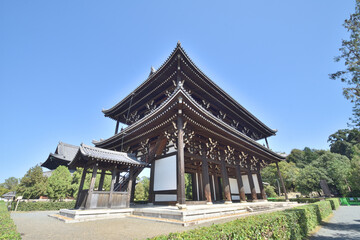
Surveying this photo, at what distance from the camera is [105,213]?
8.39 meters

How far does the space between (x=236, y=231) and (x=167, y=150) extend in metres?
7.72

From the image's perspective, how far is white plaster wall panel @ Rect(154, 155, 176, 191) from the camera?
9672mm

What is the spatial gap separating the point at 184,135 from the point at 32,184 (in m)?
19.4

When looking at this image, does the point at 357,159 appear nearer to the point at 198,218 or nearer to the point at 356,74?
the point at 356,74

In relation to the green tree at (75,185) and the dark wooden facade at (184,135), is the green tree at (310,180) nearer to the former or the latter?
the dark wooden facade at (184,135)

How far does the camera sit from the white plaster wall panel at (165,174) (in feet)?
31.7

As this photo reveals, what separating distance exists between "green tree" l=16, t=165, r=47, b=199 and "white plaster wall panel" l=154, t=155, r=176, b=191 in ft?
49.5

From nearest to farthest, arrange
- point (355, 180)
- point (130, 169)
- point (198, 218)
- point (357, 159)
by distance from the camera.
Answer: point (198, 218)
point (130, 169)
point (355, 180)
point (357, 159)

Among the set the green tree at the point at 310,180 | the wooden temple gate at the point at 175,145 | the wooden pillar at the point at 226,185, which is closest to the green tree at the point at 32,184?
the wooden temple gate at the point at 175,145

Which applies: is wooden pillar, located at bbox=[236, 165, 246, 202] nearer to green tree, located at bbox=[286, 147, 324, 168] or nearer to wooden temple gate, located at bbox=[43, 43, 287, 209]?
wooden temple gate, located at bbox=[43, 43, 287, 209]

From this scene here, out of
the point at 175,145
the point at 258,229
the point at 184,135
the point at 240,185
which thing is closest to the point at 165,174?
the point at 175,145

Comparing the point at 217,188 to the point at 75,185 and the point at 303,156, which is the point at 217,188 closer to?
the point at 75,185

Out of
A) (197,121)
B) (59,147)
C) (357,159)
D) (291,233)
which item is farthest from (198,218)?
Answer: (357,159)

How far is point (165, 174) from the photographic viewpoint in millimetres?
10164
